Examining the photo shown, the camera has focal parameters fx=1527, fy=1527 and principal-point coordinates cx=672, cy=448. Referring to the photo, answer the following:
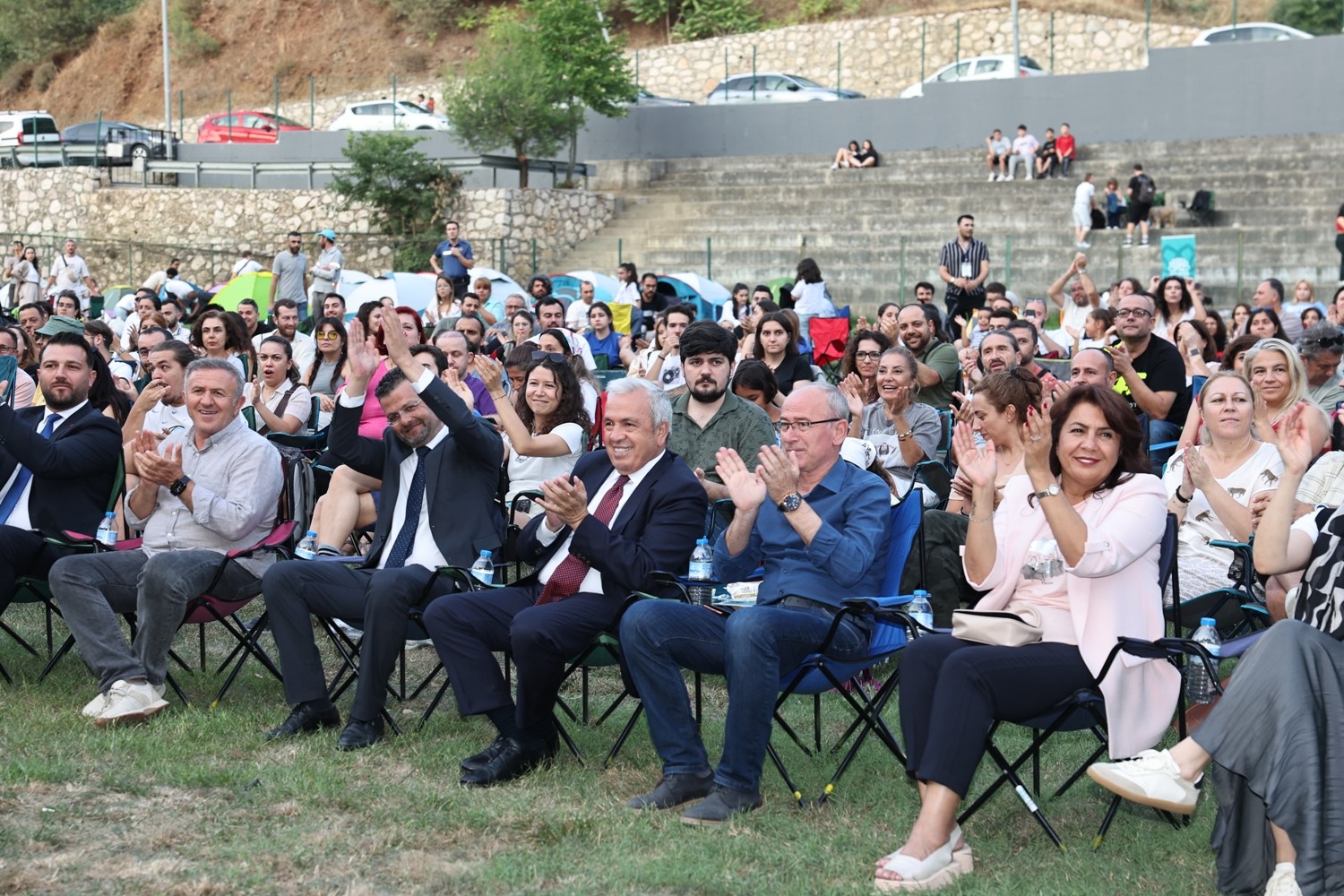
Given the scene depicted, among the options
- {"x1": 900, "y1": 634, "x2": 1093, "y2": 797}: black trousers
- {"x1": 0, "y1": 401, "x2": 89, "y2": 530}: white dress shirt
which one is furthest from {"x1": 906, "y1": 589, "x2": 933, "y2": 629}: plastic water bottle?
{"x1": 0, "y1": 401, "x2": 89, "y2": 530}: white dress shirt

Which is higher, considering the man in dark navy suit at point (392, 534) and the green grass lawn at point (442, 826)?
the man in dark navy suit at point (392, 534)

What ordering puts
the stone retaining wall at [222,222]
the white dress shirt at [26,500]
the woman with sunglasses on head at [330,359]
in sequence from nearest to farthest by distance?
the white dress shirt at [26,500], the woman with sunglasses on head at [330,359], the stone retaining wall at [222,222]

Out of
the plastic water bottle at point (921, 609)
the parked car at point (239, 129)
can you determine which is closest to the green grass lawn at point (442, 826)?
the plastic water bottle at point (921, 609)

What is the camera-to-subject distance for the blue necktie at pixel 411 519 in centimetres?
552

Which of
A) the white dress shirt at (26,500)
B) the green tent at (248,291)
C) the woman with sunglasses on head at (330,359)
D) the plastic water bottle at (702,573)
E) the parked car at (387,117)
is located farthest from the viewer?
the parked car at (387,117)

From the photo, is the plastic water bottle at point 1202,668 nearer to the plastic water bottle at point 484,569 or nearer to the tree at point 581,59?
the plastic water bottle at point 484,569

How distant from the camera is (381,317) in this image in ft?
17.6

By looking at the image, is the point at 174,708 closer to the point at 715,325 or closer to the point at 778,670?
the point at 778,670

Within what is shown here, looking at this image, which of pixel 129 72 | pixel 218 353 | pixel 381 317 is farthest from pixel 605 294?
pixel 129 72

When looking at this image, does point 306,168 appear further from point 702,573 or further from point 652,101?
point 702,573

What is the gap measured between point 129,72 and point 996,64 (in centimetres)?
2669

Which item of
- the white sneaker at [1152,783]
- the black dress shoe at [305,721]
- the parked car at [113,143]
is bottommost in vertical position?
the black dress shoe at [305,721]

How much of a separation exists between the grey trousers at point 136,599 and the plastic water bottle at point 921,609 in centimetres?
252

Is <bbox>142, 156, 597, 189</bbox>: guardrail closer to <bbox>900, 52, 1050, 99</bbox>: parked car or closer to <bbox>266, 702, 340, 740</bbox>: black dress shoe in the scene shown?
<bbox>900, 52, 1050, 99</bbox>: parked car
